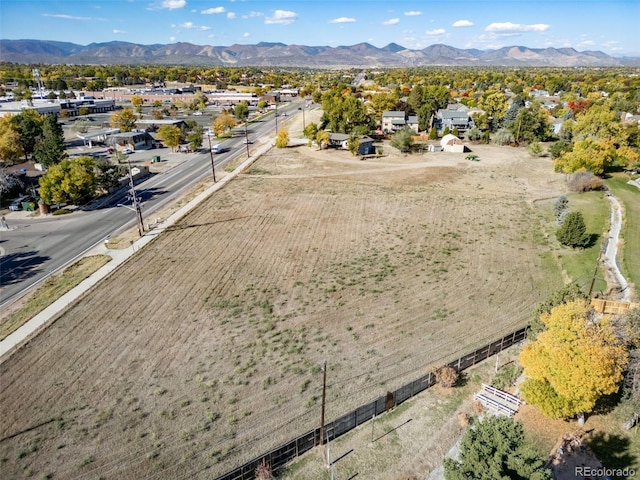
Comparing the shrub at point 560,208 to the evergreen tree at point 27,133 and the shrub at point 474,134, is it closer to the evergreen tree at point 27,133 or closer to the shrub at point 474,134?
the shrub at point 474,134

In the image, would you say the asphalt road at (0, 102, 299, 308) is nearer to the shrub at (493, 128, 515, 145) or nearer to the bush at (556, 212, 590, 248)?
the bush at (556, 212, 590, 248)

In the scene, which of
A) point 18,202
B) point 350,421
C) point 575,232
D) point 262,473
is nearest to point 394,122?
point 575,232

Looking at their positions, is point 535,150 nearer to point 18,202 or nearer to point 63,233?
point 63,233

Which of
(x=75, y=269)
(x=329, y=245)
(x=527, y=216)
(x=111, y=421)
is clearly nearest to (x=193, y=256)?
(x=75, y=269)

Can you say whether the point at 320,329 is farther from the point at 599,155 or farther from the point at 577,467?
the point at 599,155

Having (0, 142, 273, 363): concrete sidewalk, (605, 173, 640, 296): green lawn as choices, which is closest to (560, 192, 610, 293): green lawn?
(605, 173, 640, 296): green lawn

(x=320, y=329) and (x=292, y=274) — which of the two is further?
(x=292, y=274)

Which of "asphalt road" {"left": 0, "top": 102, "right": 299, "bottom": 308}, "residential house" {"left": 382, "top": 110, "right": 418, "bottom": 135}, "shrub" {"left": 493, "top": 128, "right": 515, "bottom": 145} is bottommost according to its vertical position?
"asphalt road" {"left": 0, "top": 102, "right": 299, "bottom": 308}
